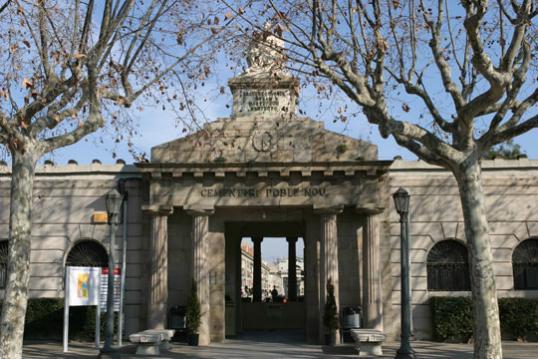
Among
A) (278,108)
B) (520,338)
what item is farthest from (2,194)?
(520,338)

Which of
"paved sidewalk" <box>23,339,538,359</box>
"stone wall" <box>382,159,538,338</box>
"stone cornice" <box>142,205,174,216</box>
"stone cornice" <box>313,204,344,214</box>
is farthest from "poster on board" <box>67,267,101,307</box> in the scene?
"stone wall" <box>382,159,538,338</box>

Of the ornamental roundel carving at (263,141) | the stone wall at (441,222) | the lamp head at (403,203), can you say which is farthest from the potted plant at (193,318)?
the lamp head at (403,203)

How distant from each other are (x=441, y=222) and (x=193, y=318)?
7.99 metres

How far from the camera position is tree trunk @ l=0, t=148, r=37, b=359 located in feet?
40.0

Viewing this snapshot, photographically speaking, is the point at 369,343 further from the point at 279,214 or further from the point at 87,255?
the point at 87,255

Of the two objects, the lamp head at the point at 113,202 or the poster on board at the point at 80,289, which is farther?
the poster on board at the point at 80,289

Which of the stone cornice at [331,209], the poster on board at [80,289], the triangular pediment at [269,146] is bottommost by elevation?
the poster on board at [80,289]

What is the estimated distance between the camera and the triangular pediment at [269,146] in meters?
20.6

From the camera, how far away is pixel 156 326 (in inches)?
795

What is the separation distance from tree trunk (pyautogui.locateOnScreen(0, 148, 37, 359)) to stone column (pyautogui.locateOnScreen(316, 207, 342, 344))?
9.73 m

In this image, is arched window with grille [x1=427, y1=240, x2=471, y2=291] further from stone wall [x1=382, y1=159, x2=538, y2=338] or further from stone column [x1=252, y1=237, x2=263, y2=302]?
stone column [x1=252, y1=237, x2=263, y2=302]

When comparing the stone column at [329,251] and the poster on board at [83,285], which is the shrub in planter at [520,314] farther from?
the poster on board at [83,285]

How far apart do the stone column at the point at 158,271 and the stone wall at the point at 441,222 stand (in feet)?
21.6

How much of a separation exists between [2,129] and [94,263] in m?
9.24
